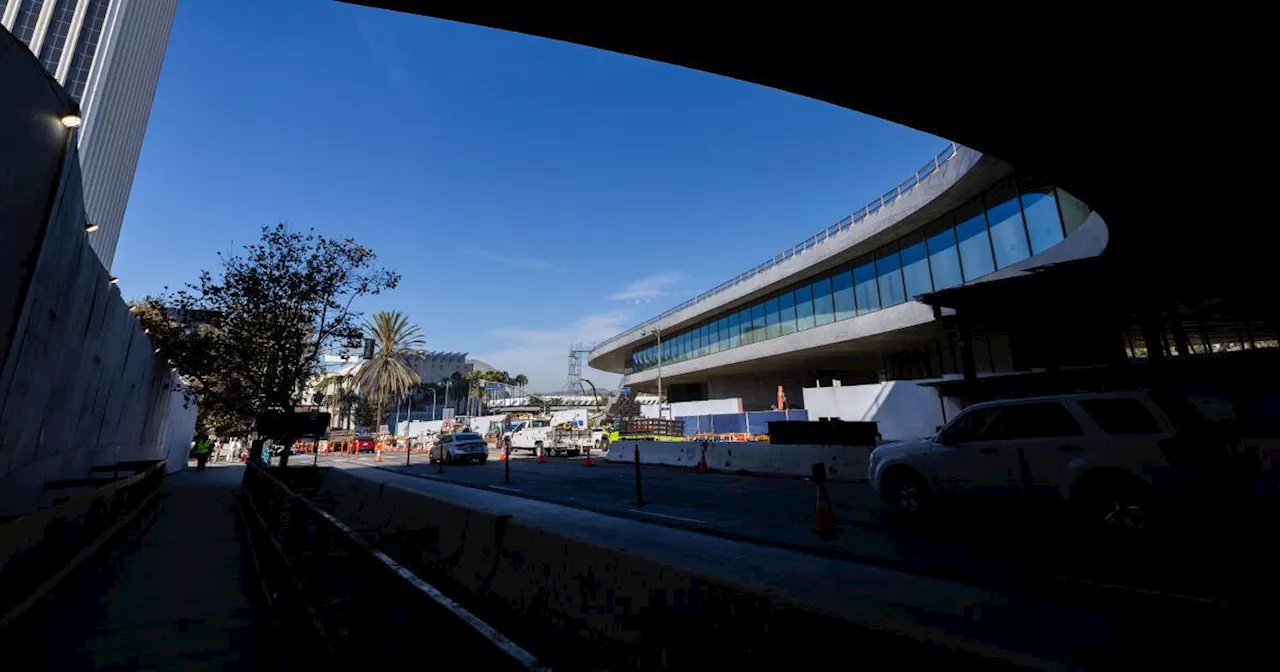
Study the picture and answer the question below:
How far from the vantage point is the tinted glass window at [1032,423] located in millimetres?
7434

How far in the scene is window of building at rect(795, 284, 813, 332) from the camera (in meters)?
34.2

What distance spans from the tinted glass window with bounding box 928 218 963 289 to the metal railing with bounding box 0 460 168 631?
29775 mm

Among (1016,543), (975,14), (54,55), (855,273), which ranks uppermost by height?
(54,55)

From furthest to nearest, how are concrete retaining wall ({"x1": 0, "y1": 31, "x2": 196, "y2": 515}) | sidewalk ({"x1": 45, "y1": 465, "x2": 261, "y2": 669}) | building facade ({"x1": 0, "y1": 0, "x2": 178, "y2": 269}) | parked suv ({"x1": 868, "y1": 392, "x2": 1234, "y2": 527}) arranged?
building facade ({"x1": 0, "y1": 0, "x2": 178, "y2": 269}), parked suv ({"x1": 868, "y1": 392, "x2": 1234, "y2": 527}), concrete retaining wall ({"x1": 0, "y1": 31, "x2": 196, "y2": 515}), sidewalk ({"x1": 45, "y1": 465, "x2": 261, "y2": 669})

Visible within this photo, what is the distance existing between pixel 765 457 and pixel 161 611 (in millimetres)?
16235

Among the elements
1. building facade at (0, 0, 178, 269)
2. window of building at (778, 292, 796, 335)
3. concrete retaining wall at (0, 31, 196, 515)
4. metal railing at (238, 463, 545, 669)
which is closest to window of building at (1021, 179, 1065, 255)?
window of building at (778, 292, 796, 335)

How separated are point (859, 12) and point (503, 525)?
565cm

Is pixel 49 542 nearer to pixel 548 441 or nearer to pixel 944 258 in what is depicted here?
pixel 548 441

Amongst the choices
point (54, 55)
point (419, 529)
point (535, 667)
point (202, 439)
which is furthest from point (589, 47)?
point (54, 55)

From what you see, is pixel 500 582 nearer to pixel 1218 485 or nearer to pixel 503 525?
pixel 503 525

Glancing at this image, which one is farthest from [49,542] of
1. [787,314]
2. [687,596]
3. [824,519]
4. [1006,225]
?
[787,314]

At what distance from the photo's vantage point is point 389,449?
52094 millimetres

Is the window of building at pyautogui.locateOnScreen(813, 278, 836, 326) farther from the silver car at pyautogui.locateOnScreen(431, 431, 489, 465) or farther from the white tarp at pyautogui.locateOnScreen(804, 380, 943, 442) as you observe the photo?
the silver car at pyautogui.locateOnScreen(431, 431, 489, 465)

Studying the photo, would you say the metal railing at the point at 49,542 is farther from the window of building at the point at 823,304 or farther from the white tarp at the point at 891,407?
the window of building at the point at 823,304
